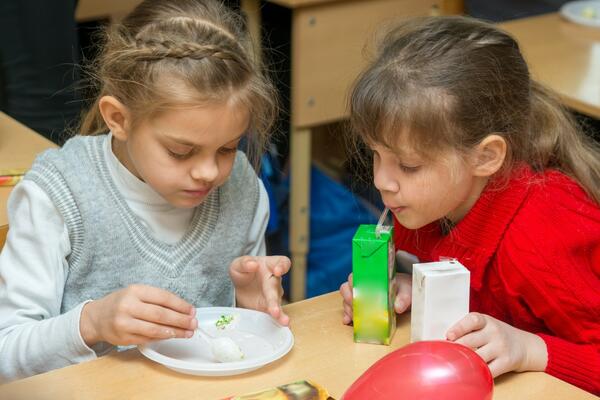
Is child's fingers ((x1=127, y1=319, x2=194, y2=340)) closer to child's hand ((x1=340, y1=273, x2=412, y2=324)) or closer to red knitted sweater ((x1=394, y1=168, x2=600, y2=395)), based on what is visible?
child's hand ((x1=340, y1=273, x2=412, y2=324))

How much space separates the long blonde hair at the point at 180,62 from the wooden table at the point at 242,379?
1.14 feet

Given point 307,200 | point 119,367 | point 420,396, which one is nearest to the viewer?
point 420,396

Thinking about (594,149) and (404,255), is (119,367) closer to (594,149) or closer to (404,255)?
(404,255)

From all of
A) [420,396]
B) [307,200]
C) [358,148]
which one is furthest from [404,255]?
[307,200]

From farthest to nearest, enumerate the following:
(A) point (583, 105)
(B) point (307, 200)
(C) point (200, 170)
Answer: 1. (B) point (307, 200)
2. (A) point (583, 105)
3. (C) point (200, 170)

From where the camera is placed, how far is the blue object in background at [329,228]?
281 centimetres

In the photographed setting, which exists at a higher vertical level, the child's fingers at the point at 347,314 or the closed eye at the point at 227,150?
the closed eye at the point at 227,150

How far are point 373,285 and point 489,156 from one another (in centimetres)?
26

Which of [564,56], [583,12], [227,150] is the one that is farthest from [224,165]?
[583,12]

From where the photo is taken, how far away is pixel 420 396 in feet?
2.95

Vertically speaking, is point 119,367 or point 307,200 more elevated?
point 119,367

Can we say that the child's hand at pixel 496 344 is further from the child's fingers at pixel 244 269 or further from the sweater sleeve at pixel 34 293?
the sweater sleeve at pixel 34 293

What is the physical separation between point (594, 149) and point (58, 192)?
80 cm

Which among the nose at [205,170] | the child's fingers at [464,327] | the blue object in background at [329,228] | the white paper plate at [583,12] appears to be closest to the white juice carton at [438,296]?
the child's fingers at [464,327]
